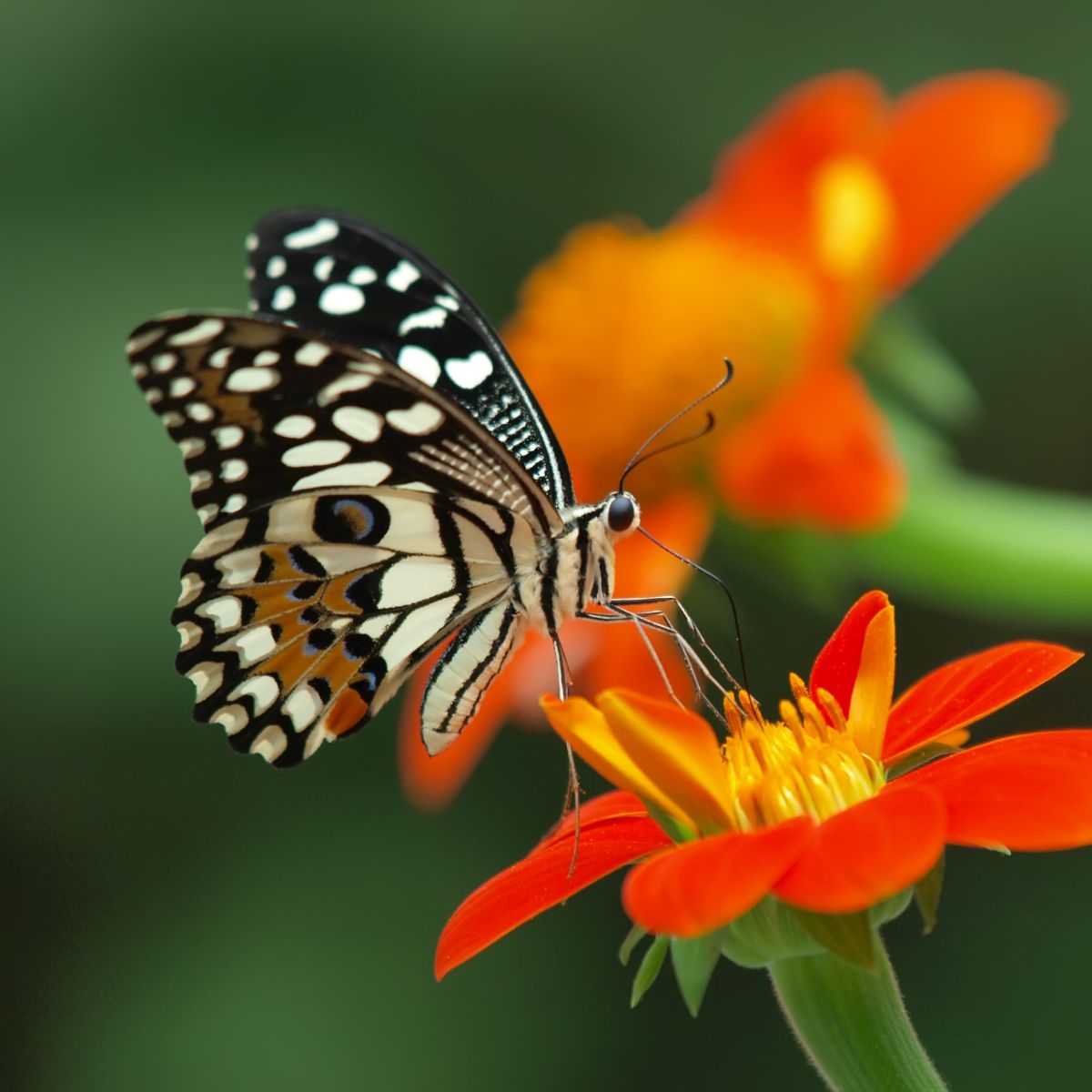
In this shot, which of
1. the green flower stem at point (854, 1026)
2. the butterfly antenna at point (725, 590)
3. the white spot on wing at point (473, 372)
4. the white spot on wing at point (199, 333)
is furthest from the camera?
the white spot on wing at point (473, 372)

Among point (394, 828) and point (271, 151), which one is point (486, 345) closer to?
point (394, 828)

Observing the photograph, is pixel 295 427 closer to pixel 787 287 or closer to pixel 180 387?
pixel 180 387

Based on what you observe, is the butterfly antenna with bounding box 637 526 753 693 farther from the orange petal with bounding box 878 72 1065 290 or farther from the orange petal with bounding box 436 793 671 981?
the orange petal with bounding box 878 72 1065 290

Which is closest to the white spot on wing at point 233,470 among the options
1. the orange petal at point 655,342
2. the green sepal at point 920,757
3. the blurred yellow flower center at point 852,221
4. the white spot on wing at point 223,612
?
the white spot on wing at point 223,612

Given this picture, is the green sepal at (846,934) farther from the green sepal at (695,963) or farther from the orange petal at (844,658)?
the orange petal at (844,658)

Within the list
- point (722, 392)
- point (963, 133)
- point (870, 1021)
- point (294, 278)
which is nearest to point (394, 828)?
point (722, 392)

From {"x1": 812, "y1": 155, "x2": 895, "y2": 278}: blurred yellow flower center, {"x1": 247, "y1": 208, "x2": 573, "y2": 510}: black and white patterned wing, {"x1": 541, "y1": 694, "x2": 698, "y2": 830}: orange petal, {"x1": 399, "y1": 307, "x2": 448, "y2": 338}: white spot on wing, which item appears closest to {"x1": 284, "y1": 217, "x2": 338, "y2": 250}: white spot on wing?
{"x1": 247, "y1": 208, "x2": 573, "y2": 510}: black and white patterned wing
